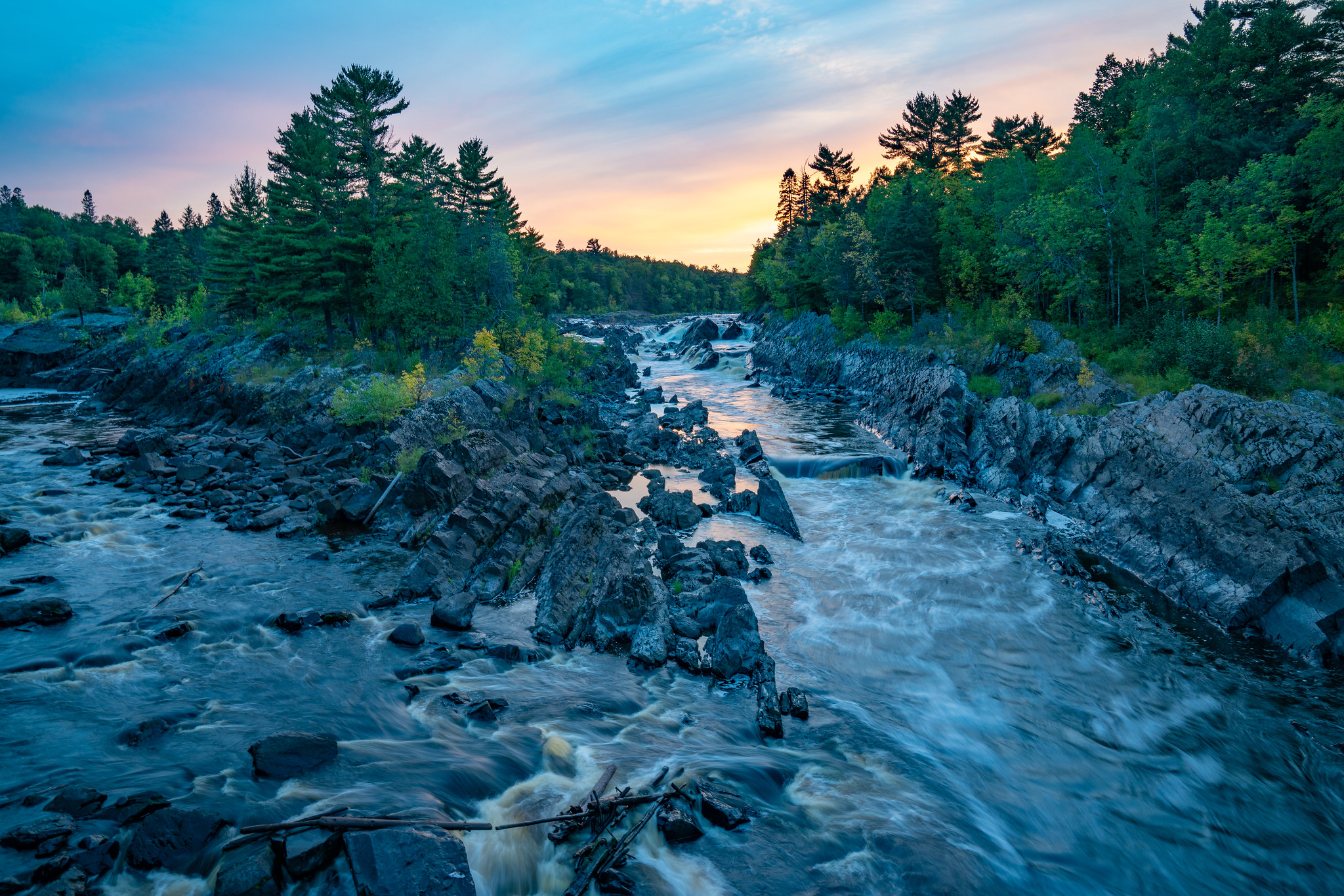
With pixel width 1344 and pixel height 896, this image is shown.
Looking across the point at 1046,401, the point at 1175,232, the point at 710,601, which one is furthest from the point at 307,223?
the point at 1175,232

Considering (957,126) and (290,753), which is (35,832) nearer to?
(290,753)

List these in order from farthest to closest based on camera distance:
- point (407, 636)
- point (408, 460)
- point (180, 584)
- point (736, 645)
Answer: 1. point (408, 460)
2. point (180, 584)
3. point (407, 636)
4. point (736, 645)

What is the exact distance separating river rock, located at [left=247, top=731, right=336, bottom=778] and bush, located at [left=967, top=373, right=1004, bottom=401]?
33746 mm

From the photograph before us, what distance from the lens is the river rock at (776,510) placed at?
69.3 feet

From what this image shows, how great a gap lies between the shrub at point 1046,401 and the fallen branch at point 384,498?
1111 inches

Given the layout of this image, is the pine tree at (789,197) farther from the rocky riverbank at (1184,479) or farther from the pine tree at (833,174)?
the rocky riverbank at (1184,479)

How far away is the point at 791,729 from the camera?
35.5 ft

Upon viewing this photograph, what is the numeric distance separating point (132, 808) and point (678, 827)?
7.11 m

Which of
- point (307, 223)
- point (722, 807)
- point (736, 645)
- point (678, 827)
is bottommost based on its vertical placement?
point (722, 807)

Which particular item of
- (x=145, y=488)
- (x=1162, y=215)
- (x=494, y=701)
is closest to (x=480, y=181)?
(x=145, y=488)

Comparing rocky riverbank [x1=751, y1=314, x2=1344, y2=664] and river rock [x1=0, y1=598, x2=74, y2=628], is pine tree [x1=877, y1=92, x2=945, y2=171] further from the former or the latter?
river rock [x1=0, y1=598, x2=74, y2=628]

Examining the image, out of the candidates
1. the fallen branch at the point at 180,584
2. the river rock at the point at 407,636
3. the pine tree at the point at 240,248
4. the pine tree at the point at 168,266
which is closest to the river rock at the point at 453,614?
the river rock at the point at 407,636

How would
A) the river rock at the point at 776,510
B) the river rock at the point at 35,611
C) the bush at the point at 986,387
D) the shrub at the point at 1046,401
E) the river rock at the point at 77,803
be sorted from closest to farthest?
the river rock at the point at 77,803 → the river rock at the point at 35,611 → the river rock at the point at 776,510 → the shrub at the point at 1046,401 → the bush at the point at 986,387

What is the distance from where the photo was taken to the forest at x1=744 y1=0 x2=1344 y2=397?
23.8 meters
